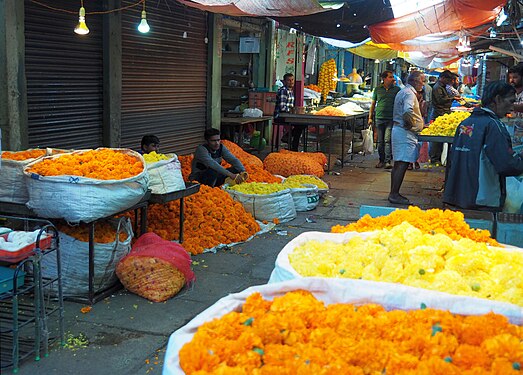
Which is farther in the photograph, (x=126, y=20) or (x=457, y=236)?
(x=126, y=20)

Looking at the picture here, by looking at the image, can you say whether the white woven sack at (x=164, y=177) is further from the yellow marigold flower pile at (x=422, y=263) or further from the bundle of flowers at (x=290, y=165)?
the bundle of flowers at (x=290, y=165)

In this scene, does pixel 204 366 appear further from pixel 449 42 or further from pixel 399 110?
pixel 449 42

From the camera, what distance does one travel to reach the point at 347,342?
283 centimetres

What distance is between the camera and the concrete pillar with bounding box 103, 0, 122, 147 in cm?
924

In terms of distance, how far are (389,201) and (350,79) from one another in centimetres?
2067

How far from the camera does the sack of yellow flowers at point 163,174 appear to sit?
690cm

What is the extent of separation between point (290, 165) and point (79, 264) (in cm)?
695

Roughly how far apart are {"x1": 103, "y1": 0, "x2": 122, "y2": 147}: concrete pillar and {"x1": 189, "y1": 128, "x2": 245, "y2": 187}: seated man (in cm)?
143

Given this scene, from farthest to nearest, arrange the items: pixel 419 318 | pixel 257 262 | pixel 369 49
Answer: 1. pixel 369 49
2. pixel 257 262
3. pixel 419 318

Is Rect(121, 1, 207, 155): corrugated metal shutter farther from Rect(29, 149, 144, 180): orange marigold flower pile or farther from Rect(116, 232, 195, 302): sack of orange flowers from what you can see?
Rect(116, 232, 195, 302): sack of orange flowers

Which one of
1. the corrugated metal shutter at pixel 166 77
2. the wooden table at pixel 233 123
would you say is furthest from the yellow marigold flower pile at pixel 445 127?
the corrugated metal shutter at pixel 166 77

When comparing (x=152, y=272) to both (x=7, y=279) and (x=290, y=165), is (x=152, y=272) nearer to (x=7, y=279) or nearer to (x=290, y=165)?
(x=7, y=279)

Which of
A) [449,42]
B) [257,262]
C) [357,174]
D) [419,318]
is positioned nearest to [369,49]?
[449,42]

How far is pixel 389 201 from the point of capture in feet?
36.3
